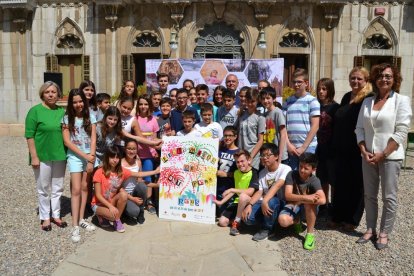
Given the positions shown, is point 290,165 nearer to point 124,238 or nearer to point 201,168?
point 201,168

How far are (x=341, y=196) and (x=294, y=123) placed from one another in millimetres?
1096

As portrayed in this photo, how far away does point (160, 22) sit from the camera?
1384 cm

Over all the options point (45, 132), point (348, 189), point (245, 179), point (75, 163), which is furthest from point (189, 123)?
point (348, 189)

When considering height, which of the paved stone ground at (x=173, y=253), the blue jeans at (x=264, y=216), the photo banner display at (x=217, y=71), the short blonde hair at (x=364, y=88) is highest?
the photo banner display at (x=217, y=71)

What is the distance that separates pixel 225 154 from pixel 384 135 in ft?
6.36

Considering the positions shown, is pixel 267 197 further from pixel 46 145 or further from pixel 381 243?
pixel 46 145

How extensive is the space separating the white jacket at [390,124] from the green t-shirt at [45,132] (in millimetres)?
3626

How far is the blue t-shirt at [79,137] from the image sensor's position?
4.80 m

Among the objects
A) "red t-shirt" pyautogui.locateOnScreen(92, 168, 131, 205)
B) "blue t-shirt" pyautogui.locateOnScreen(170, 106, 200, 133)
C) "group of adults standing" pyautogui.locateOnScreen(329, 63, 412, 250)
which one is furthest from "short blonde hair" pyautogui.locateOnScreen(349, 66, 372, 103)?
"red t-shirt" pyautogui.locateOnScreen(92, 168, 131, 205)

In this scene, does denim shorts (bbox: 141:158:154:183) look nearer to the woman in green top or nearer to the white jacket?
the woman in green top

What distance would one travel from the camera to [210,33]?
13.9 m

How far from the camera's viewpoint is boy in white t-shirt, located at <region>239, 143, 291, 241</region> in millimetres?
4535

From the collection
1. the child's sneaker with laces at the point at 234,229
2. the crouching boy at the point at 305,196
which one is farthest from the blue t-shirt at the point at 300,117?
the child's sneaker with laces at the point at 234,229

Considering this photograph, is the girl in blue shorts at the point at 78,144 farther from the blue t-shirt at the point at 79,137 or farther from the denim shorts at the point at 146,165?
the denim shorts at the point at 146,165
